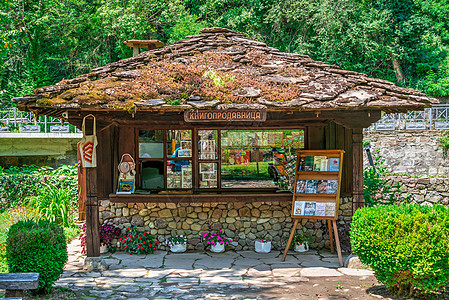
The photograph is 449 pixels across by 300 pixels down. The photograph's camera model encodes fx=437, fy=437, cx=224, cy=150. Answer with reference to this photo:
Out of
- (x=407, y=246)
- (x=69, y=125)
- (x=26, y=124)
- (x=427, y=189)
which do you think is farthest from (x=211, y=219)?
(x=26, y=124)

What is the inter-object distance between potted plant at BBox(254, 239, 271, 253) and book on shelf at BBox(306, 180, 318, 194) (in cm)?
143

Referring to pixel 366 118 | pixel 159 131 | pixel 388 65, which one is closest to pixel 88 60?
pixel 388 65

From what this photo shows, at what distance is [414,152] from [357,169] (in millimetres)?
15625

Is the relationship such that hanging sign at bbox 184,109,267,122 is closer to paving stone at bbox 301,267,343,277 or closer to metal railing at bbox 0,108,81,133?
paving stone at bbox 301,267,343,277

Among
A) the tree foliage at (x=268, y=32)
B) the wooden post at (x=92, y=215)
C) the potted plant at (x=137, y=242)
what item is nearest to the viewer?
the wooden post at (x=92, y=215)

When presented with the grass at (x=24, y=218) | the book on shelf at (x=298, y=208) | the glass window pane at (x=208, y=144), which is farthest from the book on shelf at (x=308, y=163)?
the grass at (x=24, y=218)

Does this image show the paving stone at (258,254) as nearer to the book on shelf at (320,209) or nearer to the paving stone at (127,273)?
the book on shelf at (320,209)

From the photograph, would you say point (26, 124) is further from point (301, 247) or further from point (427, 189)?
point (427, 189)

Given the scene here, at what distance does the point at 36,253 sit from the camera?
559 centimetres

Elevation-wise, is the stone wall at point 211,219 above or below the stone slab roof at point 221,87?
below

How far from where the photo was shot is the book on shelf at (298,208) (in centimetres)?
780

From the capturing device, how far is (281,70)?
26.7ft

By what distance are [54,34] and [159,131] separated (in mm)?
23749

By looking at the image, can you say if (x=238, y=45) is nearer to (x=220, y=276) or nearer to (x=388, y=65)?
(x=220, y=276)
